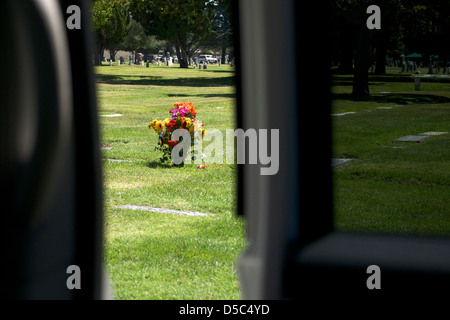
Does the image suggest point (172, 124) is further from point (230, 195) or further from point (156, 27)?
point (156, 27)

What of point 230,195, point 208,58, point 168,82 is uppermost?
point 208,58

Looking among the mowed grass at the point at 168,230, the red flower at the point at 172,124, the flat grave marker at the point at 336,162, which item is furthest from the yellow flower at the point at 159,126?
the flat grave marker at the point at 336,162

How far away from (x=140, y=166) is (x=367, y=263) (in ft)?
21.4

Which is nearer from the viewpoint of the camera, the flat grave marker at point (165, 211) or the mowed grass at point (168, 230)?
the mowed grass at point (168, 230)

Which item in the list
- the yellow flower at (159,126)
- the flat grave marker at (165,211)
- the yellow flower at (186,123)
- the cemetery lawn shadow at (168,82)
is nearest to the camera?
the flat grave marker at (165,211)

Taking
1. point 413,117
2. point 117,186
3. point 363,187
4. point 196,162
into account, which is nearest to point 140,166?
point 196,162

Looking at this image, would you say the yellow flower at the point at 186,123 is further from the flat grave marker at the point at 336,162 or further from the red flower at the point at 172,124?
the flat grave marker at the point at 336,162

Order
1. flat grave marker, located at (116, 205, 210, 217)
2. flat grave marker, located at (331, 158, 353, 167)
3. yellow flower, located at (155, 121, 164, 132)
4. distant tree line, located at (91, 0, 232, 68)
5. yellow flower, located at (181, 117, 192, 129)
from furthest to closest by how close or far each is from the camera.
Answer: distant tree line, located at (91, 0, 232, 68), yellow flower, located at (155, 121, 164, 132), yellow flower, located at (181, 117, 192, 129), flat grave marker, located at (116, 205, 210, 217), flat grave marker, located at (331, 158, 353, 167)

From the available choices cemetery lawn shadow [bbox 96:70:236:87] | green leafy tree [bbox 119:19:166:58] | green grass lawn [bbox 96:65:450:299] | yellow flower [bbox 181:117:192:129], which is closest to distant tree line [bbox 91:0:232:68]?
green leafy tree [bbox 119:19:166:58]

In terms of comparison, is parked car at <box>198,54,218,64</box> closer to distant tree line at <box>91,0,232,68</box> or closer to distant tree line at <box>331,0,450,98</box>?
distant tree line at <box>91,0,232,68</box>

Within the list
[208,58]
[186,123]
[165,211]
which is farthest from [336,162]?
[208,58]

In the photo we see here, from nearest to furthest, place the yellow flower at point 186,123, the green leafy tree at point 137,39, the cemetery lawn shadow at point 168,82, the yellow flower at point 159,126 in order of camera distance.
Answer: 1. the yellow flower at point 186,123
2. the yellow flower at point 159,126
3. the cemetery lawn shadow at point 168,82
4. the green leafy tree at point 137,39

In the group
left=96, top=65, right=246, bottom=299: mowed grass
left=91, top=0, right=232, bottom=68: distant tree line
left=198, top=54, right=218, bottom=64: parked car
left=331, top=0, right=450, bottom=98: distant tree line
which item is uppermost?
left=91, top=0, right=232, bottom=68: distant tree line

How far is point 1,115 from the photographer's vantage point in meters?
1.41
